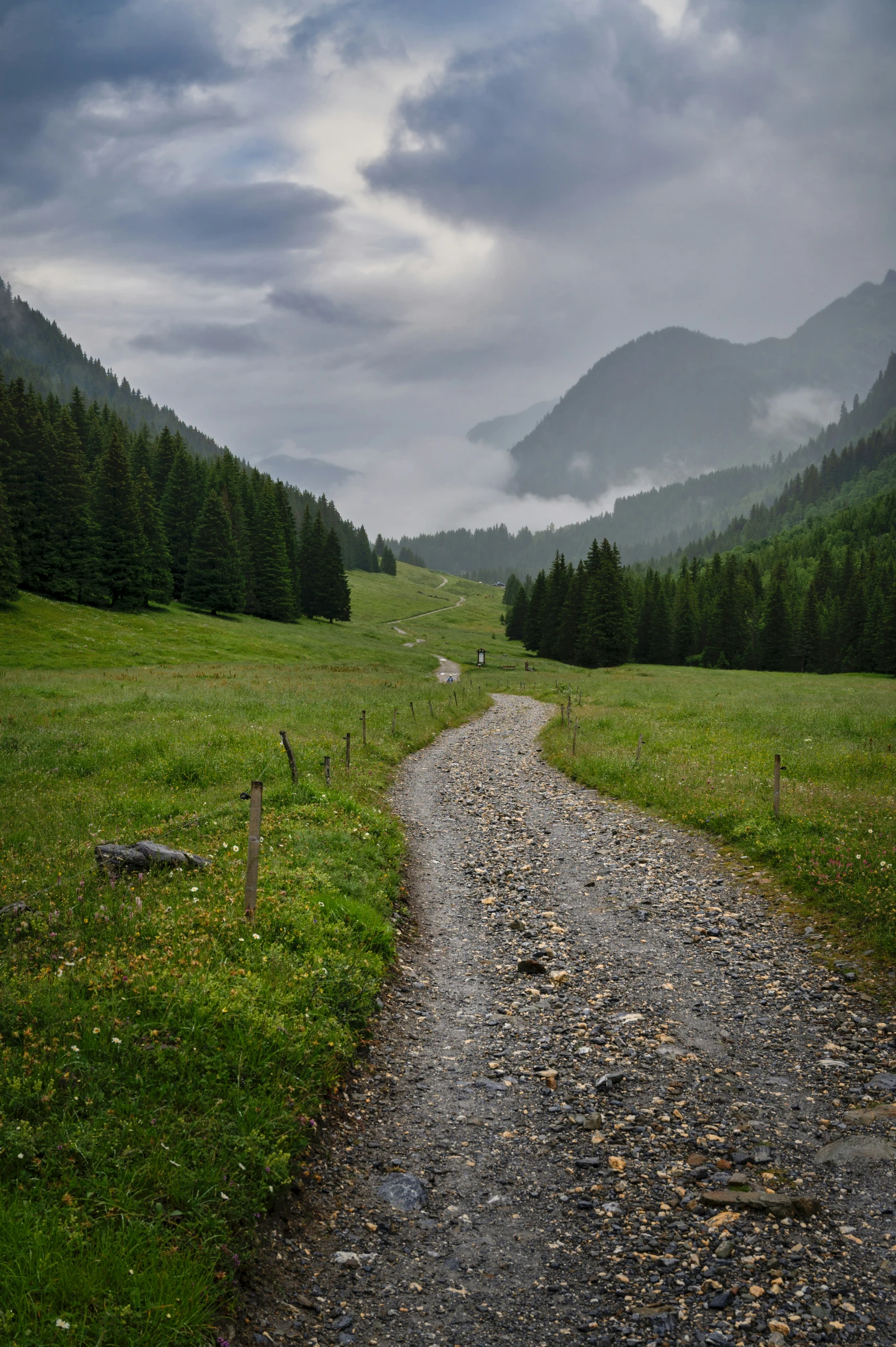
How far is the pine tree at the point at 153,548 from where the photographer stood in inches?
3573

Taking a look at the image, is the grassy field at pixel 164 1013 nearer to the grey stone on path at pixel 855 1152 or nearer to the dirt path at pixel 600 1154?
the dirt path at pixel 600 1154

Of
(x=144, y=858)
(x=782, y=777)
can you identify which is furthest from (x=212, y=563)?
(x=144, y=858)

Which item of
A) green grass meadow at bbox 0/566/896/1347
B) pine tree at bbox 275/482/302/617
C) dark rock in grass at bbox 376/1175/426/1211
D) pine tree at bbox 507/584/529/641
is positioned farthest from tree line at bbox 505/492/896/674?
dark rock in grass at bbox 376/1175/426/1211

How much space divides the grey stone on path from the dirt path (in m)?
0.03

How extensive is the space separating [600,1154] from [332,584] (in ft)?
397

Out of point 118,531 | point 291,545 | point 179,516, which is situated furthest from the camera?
point 291,545

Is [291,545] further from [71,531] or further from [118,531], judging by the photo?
[71,531]

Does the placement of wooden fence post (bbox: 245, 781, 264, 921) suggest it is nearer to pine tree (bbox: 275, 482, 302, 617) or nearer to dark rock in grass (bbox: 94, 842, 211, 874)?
dark rock in grass (bbox: 94, 842, 211, 874)

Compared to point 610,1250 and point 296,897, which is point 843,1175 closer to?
point 610,1250

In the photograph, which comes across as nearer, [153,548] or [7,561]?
[7,561]

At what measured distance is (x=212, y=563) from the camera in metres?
101

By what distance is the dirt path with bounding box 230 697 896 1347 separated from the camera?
17.8ft

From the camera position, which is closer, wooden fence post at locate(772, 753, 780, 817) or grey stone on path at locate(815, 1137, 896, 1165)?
grey stone on path at locate(815, 1137, 896, 1165)

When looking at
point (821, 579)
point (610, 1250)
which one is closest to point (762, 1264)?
point (610, 1250)
